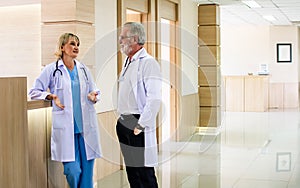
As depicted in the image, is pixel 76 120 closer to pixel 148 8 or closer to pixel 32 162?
pixel 32 162

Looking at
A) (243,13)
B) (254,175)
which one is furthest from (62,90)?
(243,13)

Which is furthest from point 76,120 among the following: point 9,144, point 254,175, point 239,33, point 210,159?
point 239,33

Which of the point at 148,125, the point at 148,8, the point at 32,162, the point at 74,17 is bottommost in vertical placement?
the point at 32,162

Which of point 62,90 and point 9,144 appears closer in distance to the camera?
point 9,144

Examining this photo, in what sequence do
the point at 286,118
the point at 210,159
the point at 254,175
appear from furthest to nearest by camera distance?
the point at 286,118 → the point at 210,159 → the point at 254,175

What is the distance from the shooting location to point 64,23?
4816 mm

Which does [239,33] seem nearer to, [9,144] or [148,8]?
[148,8]

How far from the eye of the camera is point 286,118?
42.7 feet

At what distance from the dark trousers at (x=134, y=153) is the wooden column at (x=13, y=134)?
32.4 inches

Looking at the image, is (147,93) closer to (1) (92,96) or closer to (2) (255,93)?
(1) (92,96)

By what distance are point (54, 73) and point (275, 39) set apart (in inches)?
503

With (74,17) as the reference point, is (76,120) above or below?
below

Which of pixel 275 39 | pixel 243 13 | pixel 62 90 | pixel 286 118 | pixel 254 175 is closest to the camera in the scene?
pixel 62 90

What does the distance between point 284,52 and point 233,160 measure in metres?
9.38
